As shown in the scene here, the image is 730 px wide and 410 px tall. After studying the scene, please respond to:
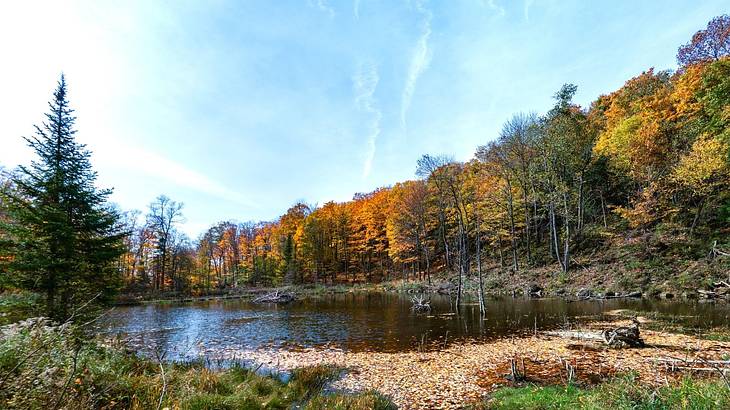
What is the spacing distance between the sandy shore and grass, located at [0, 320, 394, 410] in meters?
1.46

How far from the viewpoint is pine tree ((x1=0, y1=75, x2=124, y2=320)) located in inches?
495

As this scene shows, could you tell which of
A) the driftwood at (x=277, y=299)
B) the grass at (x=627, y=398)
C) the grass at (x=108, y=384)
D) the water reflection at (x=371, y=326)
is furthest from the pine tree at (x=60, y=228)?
the driftwood at (x=277, y=299)

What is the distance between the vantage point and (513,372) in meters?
8.64

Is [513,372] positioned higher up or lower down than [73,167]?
lower down

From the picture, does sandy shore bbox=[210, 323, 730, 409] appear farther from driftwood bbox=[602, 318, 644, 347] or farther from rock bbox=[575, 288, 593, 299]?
rock bbox=[575, 288, 593, 299]

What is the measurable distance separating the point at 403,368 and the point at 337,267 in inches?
2222

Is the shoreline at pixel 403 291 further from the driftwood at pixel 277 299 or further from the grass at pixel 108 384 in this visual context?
the grass at pixel 108 384

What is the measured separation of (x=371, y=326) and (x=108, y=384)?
14484 mm

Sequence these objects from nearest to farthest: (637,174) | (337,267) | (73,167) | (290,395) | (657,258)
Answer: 1. (290,395)
2. (73,167)
3. (657,258)
4. (637,174)
5. (337,267)

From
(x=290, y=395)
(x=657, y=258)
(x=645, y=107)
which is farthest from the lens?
(x=645, y=107)

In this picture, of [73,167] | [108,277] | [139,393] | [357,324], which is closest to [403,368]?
[139,393]

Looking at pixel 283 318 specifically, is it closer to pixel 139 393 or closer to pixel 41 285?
pixel 41 285

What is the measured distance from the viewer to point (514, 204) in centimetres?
4200

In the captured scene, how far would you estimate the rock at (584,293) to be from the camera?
25.8 metres
